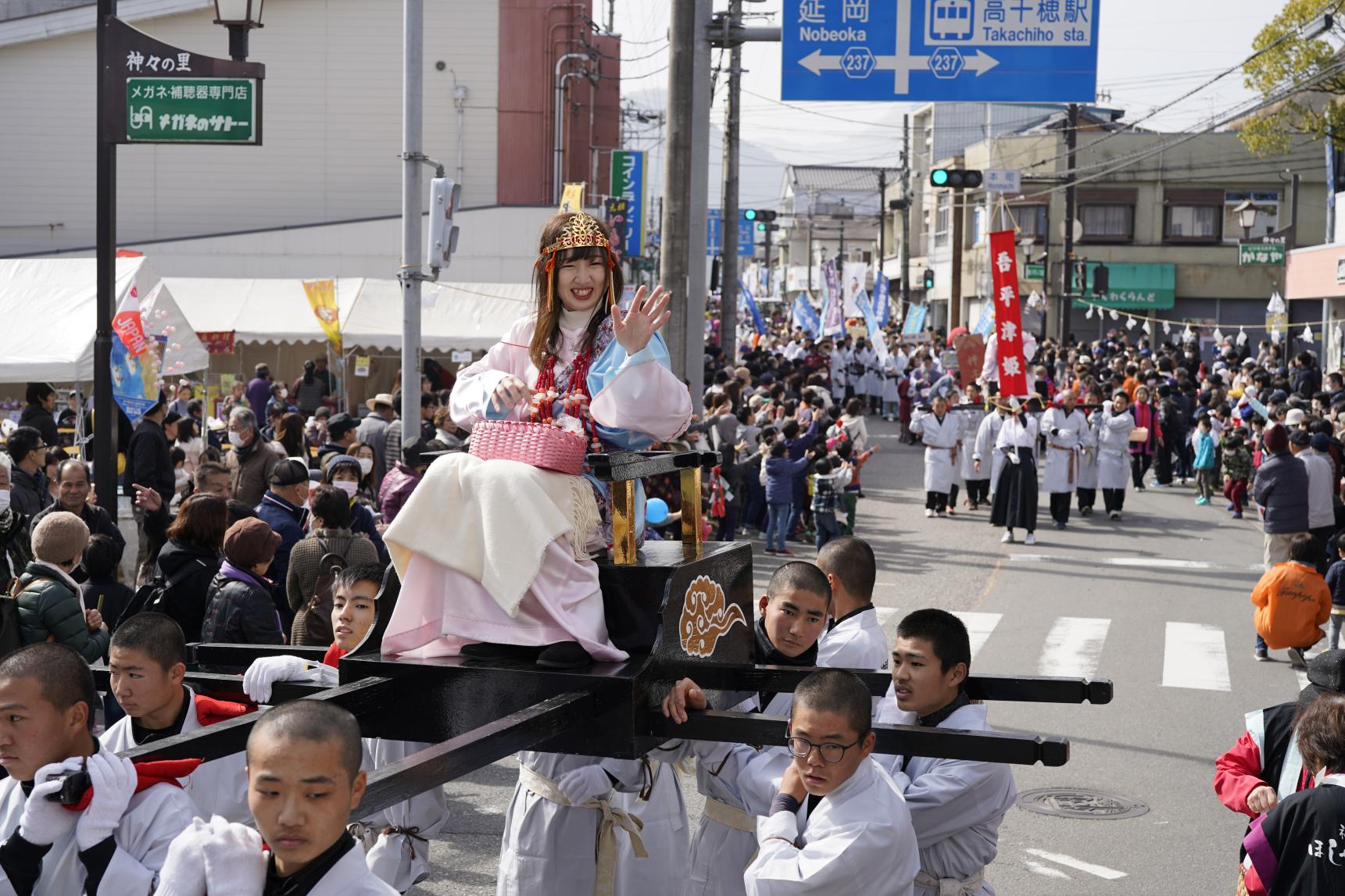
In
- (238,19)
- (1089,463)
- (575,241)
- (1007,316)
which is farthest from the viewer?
(1089,463)

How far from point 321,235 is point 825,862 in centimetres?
3008

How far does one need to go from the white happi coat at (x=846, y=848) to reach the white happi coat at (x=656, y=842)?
48.3 inches

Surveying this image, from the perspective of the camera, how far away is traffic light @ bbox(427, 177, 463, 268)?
12.2m

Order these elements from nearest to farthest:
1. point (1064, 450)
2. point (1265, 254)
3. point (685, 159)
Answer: point (685, 159), point (1064, 450), point (1265, 254)

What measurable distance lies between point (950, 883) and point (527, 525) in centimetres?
175

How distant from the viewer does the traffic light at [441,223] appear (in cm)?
1223

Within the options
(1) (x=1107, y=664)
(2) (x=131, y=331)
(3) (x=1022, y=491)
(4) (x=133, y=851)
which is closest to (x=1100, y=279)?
(3) (x=1022, y=491)

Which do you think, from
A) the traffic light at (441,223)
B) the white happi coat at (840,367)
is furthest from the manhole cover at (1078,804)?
the white happi coat at (840,367)

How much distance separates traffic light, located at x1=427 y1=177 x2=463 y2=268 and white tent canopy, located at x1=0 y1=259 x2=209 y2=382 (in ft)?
10.7

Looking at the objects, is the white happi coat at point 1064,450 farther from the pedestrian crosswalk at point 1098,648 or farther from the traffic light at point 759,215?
the traffic light at point 759,215

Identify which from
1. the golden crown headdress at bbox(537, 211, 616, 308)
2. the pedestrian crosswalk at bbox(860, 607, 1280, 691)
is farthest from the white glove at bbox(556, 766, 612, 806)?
the pedestrian crosswalk at bbox(860, 607, 1280, 691)

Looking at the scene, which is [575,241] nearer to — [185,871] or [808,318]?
[185,871]

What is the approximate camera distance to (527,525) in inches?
157

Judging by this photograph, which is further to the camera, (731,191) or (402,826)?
(731,191)
